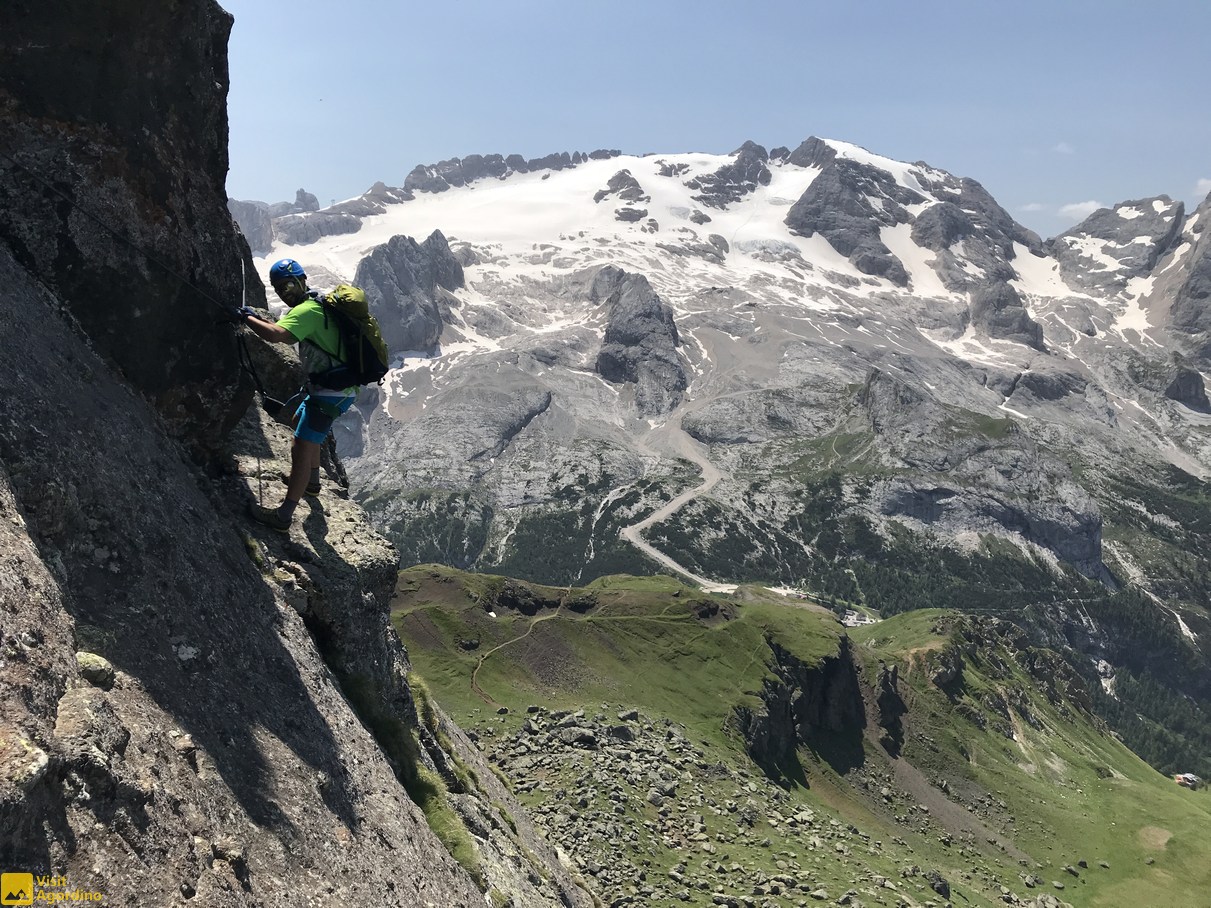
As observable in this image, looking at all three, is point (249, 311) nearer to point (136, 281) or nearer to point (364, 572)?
point (136, 281)

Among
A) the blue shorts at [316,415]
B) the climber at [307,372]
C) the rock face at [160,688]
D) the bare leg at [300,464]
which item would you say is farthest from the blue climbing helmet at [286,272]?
the rock face at [160,688]

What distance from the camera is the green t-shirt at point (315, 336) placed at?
655 inches

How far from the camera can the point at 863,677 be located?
13275cm

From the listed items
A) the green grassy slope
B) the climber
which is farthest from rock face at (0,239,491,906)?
the green grassy slope

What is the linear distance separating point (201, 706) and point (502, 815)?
17.9 meters

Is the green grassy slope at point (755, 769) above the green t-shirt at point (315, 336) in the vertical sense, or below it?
below

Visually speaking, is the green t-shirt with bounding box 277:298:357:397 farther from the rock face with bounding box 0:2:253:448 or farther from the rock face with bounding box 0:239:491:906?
the rock face with bounding box 0:239:491:906

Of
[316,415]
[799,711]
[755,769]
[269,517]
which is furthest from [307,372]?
[799,711]

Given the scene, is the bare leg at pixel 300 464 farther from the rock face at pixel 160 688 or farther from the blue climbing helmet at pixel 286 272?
the blue climbing helmet at pixel 286 272

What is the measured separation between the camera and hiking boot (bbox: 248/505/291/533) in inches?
750

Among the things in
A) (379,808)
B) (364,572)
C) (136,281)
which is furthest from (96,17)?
(379,808)

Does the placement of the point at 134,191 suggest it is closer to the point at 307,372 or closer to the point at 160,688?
the point at 307,372

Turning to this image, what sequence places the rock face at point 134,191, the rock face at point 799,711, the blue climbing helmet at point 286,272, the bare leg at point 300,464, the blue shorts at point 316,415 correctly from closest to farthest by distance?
the rock face at point 134,191, the blue climbing helmet at point 286,272, the blue shorts at point 316,415, the bare leg at point 300,464, the rock face at point 799,711

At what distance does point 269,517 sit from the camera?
19.2 m
